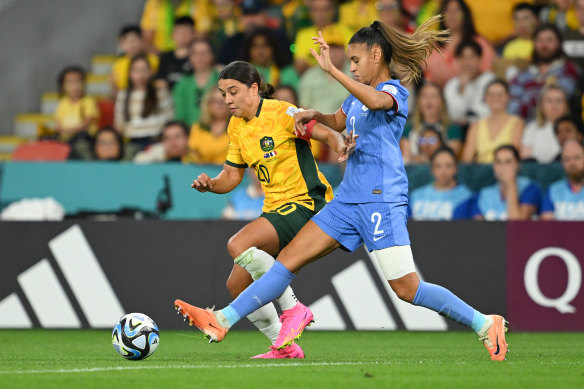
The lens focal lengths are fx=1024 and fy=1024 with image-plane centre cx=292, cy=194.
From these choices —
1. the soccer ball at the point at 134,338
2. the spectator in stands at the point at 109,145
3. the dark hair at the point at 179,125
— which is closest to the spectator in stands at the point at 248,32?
the dark hair at the point at 179,125

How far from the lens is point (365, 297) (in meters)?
9.80

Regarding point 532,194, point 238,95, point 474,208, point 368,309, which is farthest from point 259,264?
point 532,194

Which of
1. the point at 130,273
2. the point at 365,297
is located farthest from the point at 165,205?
the point at 365,297

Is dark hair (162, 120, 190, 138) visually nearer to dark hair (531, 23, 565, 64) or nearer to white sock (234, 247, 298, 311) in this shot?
dark hair (531, 23, 565, 64)

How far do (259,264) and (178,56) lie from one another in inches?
272

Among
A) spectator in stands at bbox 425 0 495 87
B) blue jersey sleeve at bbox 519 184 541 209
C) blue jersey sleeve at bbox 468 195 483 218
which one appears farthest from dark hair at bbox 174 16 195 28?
blue jersey sleeve at bbox 519 184 541 209

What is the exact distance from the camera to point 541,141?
11039 mm

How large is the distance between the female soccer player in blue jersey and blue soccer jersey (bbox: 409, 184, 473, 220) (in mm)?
3986

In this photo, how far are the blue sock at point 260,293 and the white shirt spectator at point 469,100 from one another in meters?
5.75

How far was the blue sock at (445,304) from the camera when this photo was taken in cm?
642

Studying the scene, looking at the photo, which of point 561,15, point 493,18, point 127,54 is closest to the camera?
point 561,15

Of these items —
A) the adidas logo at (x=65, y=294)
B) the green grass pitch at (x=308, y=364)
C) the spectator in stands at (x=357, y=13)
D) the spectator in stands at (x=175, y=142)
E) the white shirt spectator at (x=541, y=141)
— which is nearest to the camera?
the green grass pitch at (x=308, y=364)

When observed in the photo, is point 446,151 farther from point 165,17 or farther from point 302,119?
point 165,17

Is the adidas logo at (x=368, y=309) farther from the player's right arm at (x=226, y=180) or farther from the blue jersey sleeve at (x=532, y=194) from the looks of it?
the player's right arm at (x=226, y=180)
